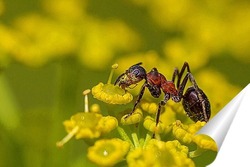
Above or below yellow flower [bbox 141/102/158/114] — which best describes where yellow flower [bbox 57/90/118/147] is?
below

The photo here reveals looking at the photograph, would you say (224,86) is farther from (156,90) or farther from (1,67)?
(1,67)

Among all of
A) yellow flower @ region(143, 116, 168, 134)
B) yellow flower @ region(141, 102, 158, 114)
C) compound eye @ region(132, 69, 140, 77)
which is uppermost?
compound eye @ region(132, 69, 140, 77)

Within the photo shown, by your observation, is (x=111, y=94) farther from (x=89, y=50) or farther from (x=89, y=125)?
(x=89, y=50)

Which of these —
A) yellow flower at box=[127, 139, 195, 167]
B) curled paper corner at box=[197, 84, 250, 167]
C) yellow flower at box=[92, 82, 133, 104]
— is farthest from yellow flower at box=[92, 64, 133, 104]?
curled paper corner at box=[197, 84, 250, 167]

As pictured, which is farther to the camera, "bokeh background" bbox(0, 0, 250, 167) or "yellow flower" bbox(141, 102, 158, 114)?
"bokeh background" bbox(0, 0, 250, 167)

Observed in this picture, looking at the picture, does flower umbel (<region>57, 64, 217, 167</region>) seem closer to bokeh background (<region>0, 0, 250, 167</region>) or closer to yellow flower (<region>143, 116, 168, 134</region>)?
yellow flower (<region>143, 116, 168, 134</region>)

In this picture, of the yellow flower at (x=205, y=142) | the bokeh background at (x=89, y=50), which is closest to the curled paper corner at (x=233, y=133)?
the yellow flower at (x=205, y=142)

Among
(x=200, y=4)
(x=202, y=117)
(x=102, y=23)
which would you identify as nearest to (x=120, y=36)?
(x=102, y=23)
